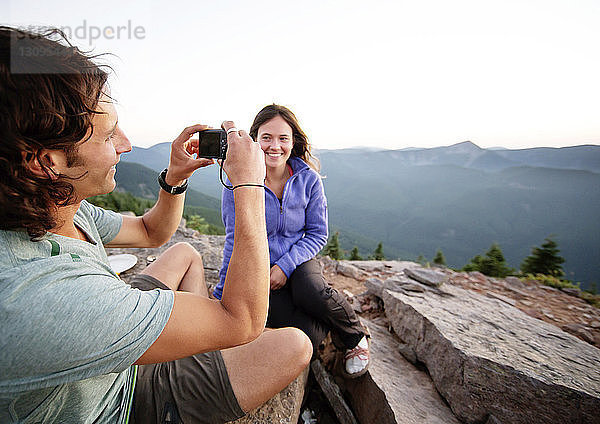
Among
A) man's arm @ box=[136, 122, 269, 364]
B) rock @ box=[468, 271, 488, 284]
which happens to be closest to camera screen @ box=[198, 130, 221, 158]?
man's arm @ box=[136, 122, 269, 364]

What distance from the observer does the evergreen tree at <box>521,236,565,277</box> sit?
1034 centimetres

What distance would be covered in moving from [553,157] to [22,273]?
248m

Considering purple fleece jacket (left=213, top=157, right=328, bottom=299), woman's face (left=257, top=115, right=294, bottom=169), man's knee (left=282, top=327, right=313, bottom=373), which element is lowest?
man's knee (left=282, top=327, right=313, bottom=373)

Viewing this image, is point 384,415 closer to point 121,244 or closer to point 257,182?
point 257,182

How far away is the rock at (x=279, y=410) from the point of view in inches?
73.9

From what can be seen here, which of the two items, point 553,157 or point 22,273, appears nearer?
point 22,273

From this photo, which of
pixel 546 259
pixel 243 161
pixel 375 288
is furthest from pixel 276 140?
pixel 546 259

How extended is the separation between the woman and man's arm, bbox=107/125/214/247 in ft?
2.00

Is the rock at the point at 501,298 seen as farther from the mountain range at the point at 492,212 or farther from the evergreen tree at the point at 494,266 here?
the mountain range at the point at 492,212

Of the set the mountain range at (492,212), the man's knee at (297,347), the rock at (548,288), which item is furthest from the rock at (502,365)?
the mountain range at (492,212)

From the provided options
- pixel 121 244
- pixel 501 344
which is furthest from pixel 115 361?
pixel 501 344

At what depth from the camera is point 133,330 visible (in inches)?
34.7

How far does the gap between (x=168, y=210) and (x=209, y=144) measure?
695mm

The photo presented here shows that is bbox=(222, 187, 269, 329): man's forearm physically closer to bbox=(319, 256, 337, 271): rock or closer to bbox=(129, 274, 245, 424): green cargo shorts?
bbox=(129, 274, 245, 424): green cargo shorts
